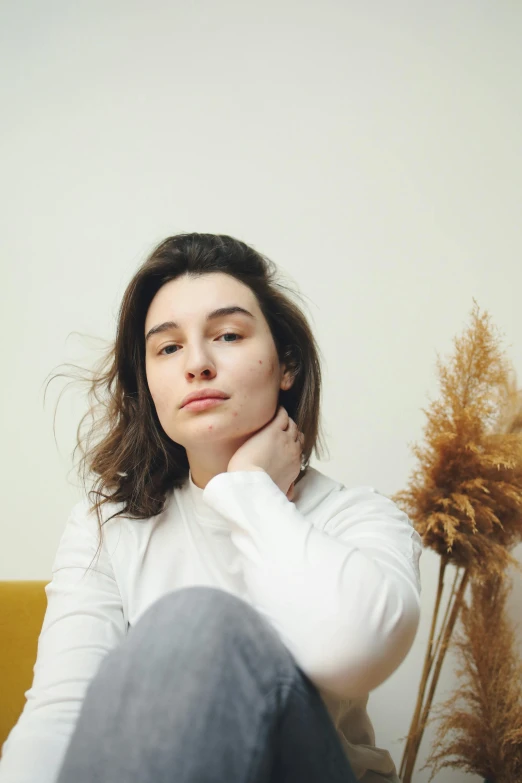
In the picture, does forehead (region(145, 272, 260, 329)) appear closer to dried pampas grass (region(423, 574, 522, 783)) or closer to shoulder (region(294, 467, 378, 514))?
shoulder (region(294, 467, 378, 514))

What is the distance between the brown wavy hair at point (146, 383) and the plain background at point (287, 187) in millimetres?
562

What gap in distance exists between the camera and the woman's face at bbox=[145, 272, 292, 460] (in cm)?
111

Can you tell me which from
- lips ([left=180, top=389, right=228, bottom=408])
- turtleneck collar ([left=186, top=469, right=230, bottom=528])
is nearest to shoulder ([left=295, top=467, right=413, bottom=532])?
turtleneck collar ([left=186, top=469, right=230, bottom=528])

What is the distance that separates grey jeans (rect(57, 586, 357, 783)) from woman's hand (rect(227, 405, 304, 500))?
348mm

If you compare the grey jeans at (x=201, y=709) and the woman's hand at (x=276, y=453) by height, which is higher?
the woman's hand at (x=276, y=453)

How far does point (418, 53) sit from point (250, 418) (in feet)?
4.51

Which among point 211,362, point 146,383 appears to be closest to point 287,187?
point 146,383

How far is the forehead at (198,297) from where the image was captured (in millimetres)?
1166

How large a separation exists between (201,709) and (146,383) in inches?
29.6

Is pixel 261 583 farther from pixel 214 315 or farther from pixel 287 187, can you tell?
pixel 287 187

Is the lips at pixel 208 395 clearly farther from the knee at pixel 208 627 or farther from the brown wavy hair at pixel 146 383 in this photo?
the knee at pixel 208 627

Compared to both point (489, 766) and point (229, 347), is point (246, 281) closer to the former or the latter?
point (229, 347)

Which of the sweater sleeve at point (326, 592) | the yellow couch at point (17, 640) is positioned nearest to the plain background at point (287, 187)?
the yellow couch at point (17, 640)

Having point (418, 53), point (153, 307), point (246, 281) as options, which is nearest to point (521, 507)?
point (246, 281)
